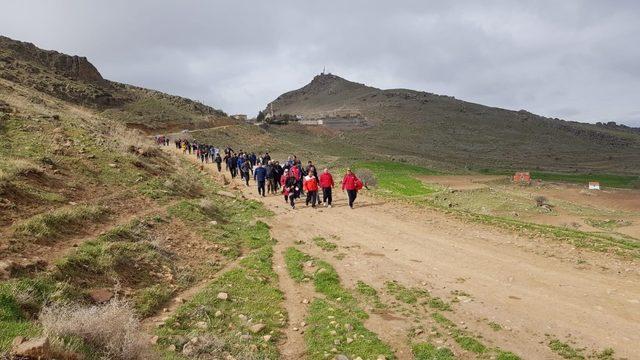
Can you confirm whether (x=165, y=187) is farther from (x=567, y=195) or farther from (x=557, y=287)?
(x=567, y=195)

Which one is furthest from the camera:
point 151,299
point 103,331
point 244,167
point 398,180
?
point 398,180

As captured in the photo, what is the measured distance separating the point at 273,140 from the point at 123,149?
40786 mm

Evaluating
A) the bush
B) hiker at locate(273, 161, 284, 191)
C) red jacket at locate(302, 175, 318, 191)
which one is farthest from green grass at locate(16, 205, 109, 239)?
the bush

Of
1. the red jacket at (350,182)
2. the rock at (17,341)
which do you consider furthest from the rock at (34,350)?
the red jacket at (350,182)

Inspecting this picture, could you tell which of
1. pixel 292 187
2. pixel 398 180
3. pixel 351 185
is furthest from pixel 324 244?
pixel 398 180

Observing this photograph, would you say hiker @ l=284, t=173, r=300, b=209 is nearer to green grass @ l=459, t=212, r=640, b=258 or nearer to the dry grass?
green grass @ l=459, t=212, r=640, b=258

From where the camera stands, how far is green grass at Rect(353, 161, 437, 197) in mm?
31922

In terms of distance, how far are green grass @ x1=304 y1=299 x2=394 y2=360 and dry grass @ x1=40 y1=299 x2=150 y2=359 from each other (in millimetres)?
2917

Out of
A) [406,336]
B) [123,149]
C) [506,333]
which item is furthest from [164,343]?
[123,149]

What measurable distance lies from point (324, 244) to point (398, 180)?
23.6 metres

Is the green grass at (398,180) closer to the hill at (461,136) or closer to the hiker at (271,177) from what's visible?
the hiker at (271,177)

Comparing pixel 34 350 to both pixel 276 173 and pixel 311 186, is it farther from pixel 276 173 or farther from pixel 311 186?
pixel 276 173

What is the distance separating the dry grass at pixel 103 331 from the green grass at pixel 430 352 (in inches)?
165

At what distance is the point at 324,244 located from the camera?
1482cm
